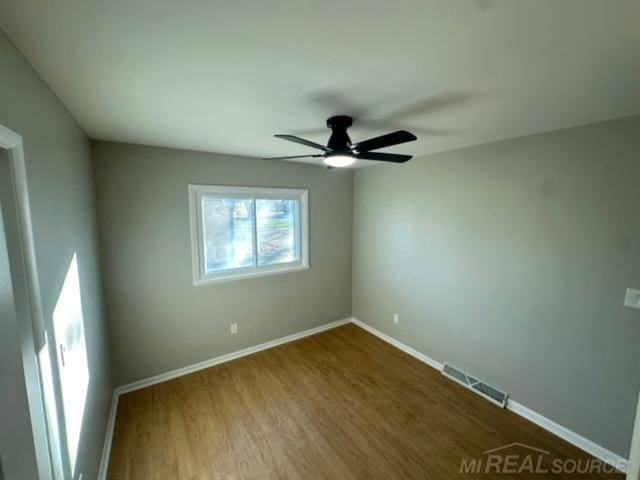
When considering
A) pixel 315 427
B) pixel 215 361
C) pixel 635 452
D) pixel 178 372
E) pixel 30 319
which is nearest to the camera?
pixel 30 319

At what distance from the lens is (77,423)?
1.29 m

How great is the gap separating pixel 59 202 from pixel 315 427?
229 centimetres

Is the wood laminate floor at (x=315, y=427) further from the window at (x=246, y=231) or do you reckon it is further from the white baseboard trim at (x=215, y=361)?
the window at (x=246, y=231)

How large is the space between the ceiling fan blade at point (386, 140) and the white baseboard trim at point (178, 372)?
104 inches

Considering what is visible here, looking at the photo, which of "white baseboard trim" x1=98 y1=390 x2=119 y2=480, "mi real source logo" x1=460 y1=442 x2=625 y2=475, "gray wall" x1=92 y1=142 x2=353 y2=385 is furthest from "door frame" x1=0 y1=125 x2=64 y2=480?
"mi real source logo" x1=460 y1=442 x2=625 y2=475

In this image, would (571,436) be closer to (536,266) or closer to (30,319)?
(536,266)

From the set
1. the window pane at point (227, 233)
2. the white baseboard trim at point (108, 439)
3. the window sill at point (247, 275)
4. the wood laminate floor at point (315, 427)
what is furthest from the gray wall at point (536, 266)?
the white baseboard trim at point (108, 439)

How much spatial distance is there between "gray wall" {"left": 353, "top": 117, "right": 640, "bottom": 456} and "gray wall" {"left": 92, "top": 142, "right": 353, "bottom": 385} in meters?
1.52

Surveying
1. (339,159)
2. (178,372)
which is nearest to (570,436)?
(339,159)

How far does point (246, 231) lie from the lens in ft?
10.3

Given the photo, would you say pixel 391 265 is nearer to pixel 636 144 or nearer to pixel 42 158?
pixel 636 144

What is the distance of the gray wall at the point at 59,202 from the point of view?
38.4 inches

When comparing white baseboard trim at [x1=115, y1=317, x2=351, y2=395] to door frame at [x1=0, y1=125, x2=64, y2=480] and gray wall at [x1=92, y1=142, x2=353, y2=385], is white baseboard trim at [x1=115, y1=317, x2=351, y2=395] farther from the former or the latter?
door frame at [x1=0, y1=125, x2=64, y2=480]

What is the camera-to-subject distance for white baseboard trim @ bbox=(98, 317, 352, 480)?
1.88 meters
